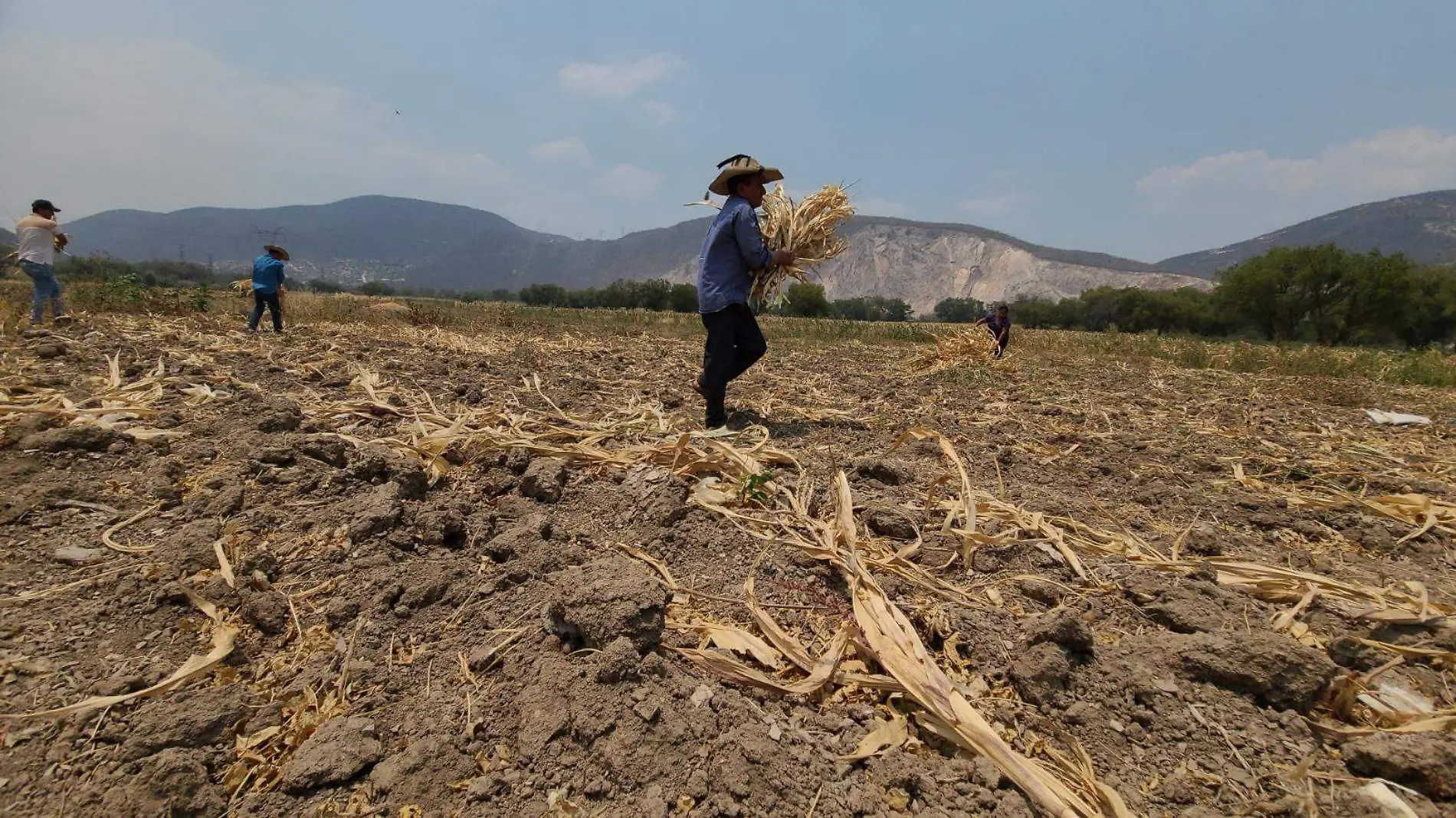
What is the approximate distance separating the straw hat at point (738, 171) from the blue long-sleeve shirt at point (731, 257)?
0.14 metres

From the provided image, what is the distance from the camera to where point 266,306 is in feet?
28.3

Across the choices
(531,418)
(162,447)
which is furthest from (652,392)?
(162,447)

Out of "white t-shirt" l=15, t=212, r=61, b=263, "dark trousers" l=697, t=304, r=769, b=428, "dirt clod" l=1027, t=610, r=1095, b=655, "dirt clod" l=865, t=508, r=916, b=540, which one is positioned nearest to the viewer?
"dirt clod" l=1027, t=610, r=1095, b=655

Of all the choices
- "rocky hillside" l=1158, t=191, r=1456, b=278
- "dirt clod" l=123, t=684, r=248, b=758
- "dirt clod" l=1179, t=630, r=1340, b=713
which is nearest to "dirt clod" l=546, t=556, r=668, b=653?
"dirt clod" l=123, t=684, r=248, b=758

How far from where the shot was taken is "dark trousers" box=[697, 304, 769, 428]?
4223mm

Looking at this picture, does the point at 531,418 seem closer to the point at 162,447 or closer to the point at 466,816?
the point at 162,447

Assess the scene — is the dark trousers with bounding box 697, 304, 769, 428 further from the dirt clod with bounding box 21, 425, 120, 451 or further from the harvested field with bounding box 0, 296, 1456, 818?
the dirt clod with bounding box 21, 425, 120, 451

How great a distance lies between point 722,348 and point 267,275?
24.9ft

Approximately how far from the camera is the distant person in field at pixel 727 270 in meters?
4.17

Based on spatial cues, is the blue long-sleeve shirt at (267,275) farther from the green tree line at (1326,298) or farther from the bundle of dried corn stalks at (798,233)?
the green tree line at (1326,298)

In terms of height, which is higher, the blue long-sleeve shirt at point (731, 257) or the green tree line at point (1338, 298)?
the green tree line at point (1338, 298)

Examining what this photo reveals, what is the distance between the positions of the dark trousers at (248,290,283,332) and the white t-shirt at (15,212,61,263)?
1.90 m

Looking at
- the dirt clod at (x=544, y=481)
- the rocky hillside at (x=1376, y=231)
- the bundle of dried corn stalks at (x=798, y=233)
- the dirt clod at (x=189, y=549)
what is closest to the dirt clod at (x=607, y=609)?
the dirt clod at (x=544, y=481)

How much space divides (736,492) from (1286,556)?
222 centimetres
